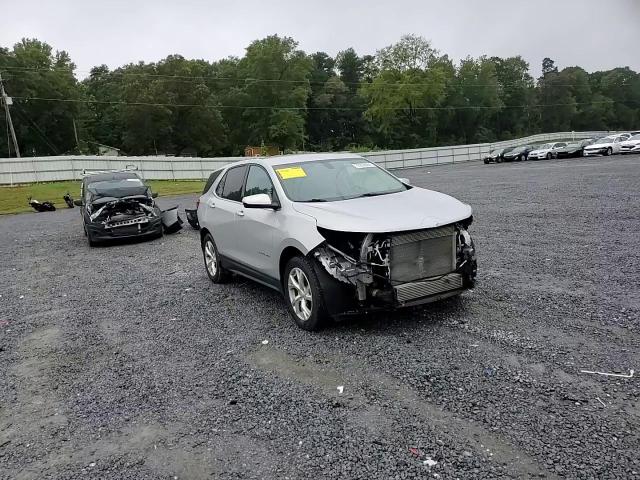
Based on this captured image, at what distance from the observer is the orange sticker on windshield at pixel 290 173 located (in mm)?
6234

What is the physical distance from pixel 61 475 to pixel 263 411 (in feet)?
4.39

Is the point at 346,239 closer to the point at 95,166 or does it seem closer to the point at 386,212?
the point at 386,212

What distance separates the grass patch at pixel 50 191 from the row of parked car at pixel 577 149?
2558cm

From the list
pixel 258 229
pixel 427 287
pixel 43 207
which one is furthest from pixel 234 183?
pixel 43 207

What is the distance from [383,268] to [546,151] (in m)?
41.2

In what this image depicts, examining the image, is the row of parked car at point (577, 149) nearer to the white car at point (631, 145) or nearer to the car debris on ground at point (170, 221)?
the white car at point (631, 145)

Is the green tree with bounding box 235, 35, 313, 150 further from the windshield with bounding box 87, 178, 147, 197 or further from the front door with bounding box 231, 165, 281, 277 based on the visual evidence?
the front door with bounding box 231, 165, 281, 277

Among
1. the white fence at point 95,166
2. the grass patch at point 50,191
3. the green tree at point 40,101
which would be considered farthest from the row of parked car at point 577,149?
the green tree at point 40,101

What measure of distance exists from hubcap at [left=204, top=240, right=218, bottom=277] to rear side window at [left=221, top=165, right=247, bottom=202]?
2.99 feet

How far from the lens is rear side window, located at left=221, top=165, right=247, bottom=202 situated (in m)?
6.95

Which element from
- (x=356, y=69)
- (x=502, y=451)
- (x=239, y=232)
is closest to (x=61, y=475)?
(x=502, y=451)

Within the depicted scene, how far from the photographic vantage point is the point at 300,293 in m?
5.46

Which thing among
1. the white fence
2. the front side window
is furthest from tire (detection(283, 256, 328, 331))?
the white fence

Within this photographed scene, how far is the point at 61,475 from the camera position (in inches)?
→ 126
